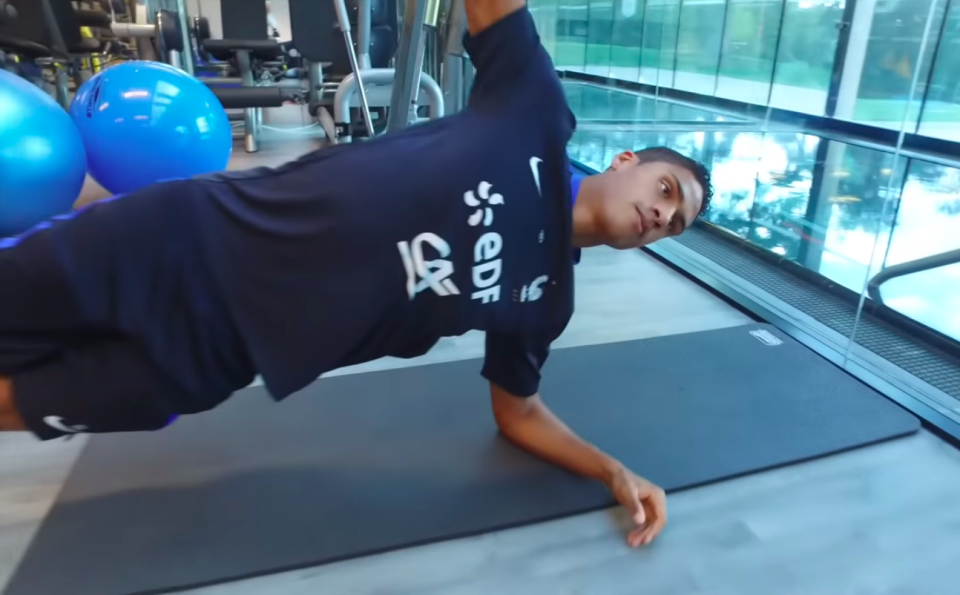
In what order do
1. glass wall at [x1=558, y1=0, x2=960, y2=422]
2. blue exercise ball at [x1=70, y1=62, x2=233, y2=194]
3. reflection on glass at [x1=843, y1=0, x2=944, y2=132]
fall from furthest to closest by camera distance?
blue exercise ball at [x1=70, y1=62, x2=233, y2=194] < reflection on glass at [x1=843, y1=0, x2=944, y2=132] < glass wall at [x1=558, y1=0, x2=960, y2=422]

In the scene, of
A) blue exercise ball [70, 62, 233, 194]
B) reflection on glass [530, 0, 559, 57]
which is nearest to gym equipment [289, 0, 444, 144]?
blue exercise ball [70, 62, 233, 194]

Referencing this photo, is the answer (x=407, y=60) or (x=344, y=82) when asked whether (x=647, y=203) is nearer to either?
(x=407, y=60)

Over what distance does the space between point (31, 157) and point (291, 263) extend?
159cm

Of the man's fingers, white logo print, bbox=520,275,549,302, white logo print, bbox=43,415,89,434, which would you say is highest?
white logo print, bbox=520,275,549,302

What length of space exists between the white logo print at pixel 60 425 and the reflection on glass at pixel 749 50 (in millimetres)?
6274

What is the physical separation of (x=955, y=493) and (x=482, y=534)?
1008mm

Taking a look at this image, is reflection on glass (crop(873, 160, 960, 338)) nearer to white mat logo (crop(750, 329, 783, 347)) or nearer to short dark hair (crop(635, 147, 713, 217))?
white mat logo (crop(750, 329, 783, 347))

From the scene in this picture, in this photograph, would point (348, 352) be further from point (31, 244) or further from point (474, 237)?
point (31, 244)

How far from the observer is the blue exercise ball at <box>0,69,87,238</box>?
6.43ft

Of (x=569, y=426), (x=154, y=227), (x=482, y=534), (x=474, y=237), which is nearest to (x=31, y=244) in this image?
(x=154, y=227)

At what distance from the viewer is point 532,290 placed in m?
1.10

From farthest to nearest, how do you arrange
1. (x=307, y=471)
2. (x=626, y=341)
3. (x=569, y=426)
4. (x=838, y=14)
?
(x=838, y=14), (x=626, y=341), (x=569, y=426), (x=307, y=471)

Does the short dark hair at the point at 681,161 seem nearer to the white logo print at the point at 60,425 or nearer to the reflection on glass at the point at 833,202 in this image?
the white logo print at the point at 60,425

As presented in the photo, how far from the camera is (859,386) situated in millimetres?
1759
